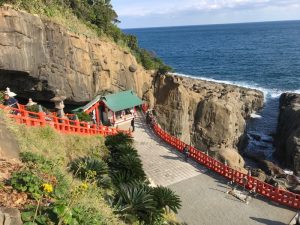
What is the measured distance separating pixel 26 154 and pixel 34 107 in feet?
32.6

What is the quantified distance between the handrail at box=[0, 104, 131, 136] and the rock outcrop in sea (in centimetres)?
419

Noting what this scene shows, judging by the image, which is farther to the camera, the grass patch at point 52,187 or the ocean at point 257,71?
the ocean at point 257,71

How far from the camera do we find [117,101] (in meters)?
27.6

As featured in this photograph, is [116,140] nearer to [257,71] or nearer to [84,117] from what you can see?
[84,117]

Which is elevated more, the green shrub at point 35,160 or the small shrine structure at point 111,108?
the green shrub at point 35,160

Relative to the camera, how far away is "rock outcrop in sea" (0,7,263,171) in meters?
22.5

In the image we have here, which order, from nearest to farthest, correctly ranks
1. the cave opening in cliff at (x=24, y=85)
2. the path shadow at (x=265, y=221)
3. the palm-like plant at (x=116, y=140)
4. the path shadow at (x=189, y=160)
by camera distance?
1. the path shadow at (x=265, y=221)
2. the path shadow at (x=189, y=160)
3. the palm-like plant at (x=116, y=140)
4. the cave opening in cliff at (x=24, y=85)

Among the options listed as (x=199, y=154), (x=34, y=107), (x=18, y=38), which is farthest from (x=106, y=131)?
(x=18, y=38)

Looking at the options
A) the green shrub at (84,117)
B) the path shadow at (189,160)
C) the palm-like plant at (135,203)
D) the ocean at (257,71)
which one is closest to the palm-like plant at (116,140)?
the path shadow at (189,160)

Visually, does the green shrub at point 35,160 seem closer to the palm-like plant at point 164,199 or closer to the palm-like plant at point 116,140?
the palm-like plant at point 164,199

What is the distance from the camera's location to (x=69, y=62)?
26.1 metres

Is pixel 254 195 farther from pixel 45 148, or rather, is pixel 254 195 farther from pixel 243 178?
pixel 45 148

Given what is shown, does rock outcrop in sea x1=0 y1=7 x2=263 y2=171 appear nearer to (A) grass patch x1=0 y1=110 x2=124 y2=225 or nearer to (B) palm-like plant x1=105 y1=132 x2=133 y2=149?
(B) palm-like plant x1=105 y1=132 x2=133 y2=149

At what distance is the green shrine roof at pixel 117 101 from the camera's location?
26781mm
